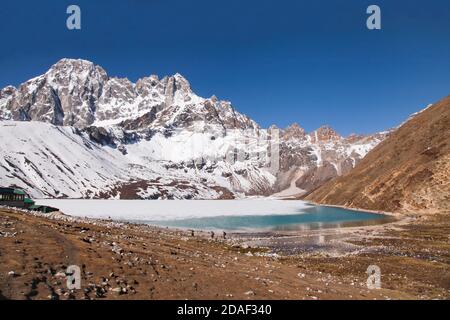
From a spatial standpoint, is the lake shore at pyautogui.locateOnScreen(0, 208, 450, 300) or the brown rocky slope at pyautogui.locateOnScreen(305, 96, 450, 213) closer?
the lake shore at pyautogui.locateOnScreen(0, 208, 450, 300)

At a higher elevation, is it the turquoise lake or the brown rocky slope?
the brown rocky slope

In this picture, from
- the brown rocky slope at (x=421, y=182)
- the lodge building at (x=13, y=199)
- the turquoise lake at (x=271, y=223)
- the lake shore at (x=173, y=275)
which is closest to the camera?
the lake shore at (x=173, y=275)

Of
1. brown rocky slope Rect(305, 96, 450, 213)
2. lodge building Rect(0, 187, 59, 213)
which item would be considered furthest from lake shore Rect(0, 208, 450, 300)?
brown rocky slope Rect(305, 96, 450, 213)

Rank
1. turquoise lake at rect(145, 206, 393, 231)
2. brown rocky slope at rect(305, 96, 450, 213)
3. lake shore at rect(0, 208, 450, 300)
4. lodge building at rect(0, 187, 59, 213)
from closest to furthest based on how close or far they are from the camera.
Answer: lake shore at rect(0, 208, 450, 300) < lodge building at rect(0, 187, 59, 213) < turquoise lake at rect(145, 206, 393, 231) < brown rocky slope at rect(305, 96, 450, 213)

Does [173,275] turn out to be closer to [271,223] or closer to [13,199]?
[13,199]

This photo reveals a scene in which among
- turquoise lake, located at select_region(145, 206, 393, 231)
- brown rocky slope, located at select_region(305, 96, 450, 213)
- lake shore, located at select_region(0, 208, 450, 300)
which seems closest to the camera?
lake shore, located at select_region(0, 208, 450, 300)

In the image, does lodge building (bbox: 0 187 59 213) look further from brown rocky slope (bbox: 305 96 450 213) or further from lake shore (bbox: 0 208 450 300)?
brown rocky slope (bbox: 305 96 450 213)

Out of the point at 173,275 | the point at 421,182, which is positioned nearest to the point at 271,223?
the point at 421,182

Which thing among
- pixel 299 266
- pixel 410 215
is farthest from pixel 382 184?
pixel 299 266

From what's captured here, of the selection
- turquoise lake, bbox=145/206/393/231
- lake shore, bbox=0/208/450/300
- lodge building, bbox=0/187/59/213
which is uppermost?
lodge building, bbox=0/187/59/213

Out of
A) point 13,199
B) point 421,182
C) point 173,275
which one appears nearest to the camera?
point 173,275

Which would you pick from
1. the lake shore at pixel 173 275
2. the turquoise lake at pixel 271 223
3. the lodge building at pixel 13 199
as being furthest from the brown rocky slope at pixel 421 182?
the lodge building at pixel 13 199

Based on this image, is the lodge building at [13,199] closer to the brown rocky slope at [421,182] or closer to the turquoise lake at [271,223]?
the turquoise lake at [271,223]

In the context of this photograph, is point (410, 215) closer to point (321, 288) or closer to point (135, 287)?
point (321, 288)
